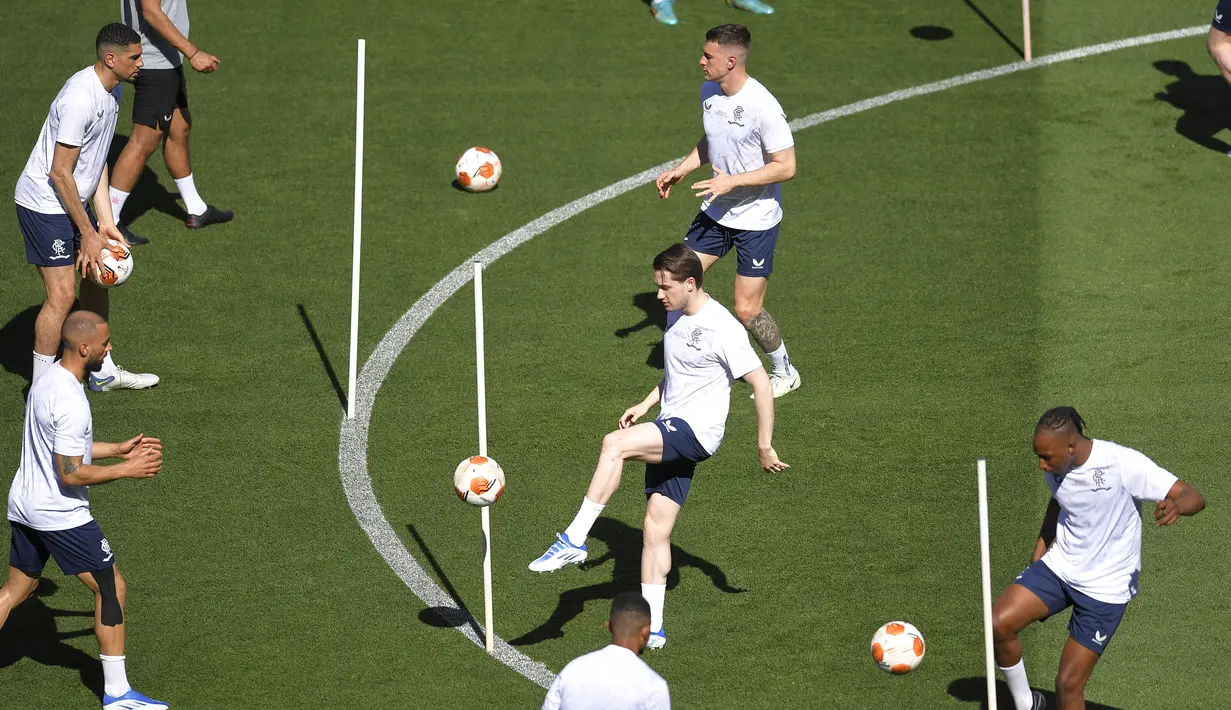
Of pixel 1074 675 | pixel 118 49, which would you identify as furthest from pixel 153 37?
pixel 1074 675

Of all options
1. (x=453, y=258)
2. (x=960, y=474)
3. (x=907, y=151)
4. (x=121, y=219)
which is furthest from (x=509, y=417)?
(x=907, y=151)

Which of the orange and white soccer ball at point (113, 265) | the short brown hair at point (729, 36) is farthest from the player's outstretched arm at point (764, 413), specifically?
the orange and white soccer ball at point (113, 265)

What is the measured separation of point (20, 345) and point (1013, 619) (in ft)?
27.2

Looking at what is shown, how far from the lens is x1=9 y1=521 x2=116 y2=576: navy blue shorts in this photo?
837 cm

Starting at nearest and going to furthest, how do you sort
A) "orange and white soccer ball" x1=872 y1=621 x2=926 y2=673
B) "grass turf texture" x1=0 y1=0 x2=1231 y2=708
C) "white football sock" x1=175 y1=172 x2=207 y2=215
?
"orange and white soccer ball" x1=872 y1=621 x2=926 y2=673
"grass turf texture" x1=0 y1=0 x2=1231 y2=708
"white football sock" x1=175 y1=172 x2=207 y2=215

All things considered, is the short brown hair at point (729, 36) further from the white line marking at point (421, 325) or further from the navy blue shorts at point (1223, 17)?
the navy blue shorts at point (1223, 17)

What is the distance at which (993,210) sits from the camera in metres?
14.4

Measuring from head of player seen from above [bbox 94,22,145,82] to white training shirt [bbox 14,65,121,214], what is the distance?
17 cm

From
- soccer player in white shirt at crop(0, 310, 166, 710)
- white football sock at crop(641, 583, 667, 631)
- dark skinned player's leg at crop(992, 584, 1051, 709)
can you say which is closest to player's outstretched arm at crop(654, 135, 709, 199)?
white football sock at crop(641, 583, 667, 631)

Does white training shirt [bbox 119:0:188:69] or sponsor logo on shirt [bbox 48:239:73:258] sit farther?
white training shirt [bbox 119:0:188:69]

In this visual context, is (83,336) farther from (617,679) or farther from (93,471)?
(617,679)

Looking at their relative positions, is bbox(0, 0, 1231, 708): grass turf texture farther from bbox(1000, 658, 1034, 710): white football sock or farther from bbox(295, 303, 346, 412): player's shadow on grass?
bbox(1000, 658, 1034, 710): white football sock

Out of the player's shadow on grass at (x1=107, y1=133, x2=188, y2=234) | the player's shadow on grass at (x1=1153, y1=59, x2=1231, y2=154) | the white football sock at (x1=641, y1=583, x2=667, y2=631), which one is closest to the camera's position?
the white football sock at (x1=641, y1=583, x2=667, y2=631)

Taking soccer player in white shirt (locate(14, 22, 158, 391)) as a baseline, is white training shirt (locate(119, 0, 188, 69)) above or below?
above
